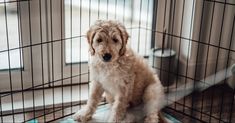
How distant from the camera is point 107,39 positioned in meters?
2.08

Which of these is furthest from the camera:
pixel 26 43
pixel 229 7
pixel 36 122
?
pixel 229 7

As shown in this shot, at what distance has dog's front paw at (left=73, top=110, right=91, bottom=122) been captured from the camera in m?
2.34

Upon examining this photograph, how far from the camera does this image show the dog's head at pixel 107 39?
2.06 m

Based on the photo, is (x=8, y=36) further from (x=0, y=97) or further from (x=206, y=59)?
(x=206, y=59)

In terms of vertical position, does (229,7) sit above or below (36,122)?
above

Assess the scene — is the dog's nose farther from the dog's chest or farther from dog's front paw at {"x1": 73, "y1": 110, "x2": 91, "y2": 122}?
dog's front paw at {"x1": 73, "y1": 110, "x2": 91, "y2": 122}

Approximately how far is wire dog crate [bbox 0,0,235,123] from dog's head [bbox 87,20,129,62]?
1.35ft

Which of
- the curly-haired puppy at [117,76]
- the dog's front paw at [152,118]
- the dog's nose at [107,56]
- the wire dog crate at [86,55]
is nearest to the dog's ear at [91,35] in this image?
the curly-haired puppy at [117,76]

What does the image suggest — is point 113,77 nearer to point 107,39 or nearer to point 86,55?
point 107,39

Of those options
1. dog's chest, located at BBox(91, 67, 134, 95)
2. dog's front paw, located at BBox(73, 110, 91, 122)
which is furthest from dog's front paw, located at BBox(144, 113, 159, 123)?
dog's front paw, located at BBox(73, 110, 91, 122)

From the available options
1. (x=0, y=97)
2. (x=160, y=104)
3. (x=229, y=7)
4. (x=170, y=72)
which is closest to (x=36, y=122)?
(x=0, y=97)

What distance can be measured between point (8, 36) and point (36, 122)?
0.61 metres

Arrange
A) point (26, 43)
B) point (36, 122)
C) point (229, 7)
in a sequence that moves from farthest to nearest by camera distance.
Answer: point (229, 7), point (26, 43), point (36, 122)

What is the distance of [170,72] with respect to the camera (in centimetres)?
277
